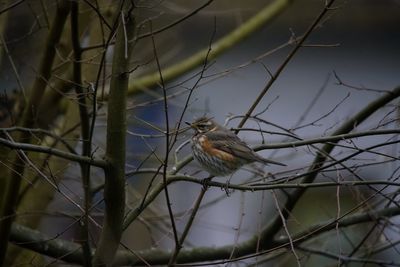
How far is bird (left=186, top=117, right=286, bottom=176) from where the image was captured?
6605mm

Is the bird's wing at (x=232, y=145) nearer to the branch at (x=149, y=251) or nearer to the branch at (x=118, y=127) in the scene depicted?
the branch at (x=149, y=251)

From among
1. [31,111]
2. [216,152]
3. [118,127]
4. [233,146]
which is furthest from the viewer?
[31,111]

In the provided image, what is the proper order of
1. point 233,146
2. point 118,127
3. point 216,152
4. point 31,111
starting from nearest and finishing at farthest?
1. point 118,127
2. point 233,146
3. point 216,152
4. point 31,111

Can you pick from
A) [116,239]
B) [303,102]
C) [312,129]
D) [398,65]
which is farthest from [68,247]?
[398,65]

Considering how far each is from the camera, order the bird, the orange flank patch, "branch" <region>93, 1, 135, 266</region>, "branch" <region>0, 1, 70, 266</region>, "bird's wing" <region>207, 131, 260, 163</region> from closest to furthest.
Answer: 1. "branch" <region>93, 1, 135, 266</region>
2. "branch" <region>0, 1, 70, 266</region>
3. "bird's wing" <region>207, 131, 260, 163</region>
4. the bird
5. the orange flank patch

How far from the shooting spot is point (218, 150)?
6.75 m

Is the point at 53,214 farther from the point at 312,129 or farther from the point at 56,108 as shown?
the point at 312,129

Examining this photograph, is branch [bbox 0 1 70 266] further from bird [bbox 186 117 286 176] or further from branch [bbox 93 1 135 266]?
bird [bbox 186 117 286 176]

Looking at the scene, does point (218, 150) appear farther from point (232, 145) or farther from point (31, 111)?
point (31, 111)

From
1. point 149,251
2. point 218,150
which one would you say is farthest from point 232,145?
point 149,251

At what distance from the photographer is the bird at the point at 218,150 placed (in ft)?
21.7

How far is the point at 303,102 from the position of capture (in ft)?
47.9

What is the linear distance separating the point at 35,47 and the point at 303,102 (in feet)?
23.5

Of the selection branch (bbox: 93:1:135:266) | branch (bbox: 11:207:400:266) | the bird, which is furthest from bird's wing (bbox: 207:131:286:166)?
branch (bbox: 93:1:135:266)
